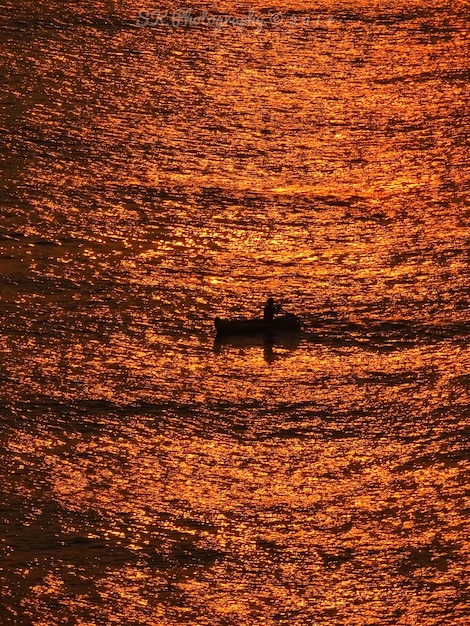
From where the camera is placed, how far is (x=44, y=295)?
5028 cm

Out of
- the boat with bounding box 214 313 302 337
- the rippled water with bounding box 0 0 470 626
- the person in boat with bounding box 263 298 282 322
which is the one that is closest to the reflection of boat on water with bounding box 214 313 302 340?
the boat with bounding box 214 313 302 337

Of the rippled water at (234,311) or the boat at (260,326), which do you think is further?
the boat at (260,326)

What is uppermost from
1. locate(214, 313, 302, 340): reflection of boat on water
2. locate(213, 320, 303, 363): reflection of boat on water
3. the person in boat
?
the person in boat

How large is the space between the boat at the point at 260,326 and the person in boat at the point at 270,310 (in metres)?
0.13

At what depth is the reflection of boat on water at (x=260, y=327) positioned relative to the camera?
48.3 meters

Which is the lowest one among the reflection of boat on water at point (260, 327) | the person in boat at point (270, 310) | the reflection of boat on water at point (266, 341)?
the reflection of boat on water at point (266, 341)

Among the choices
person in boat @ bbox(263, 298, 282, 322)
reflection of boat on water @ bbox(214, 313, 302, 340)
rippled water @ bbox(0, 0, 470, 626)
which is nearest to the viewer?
rippled water @ bbox(0, 0, 470, 626)

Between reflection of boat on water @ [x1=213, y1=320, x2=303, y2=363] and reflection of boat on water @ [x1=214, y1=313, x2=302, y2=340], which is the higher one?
reflection of boat on water @ [x1=214, y1=313, x2=302, y2=340]

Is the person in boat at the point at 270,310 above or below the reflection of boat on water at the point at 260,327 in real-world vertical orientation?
above

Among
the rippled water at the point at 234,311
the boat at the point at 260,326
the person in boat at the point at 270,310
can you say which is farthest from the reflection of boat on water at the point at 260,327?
the rippled water at the point at 234,311

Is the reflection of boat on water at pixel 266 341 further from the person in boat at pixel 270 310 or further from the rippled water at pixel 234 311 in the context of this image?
the person in boat at pixel 270 310

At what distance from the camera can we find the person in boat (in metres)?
47.8

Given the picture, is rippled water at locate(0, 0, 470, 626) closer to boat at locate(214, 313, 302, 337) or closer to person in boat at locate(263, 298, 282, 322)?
boat at locate(214, 313, 302, 337)

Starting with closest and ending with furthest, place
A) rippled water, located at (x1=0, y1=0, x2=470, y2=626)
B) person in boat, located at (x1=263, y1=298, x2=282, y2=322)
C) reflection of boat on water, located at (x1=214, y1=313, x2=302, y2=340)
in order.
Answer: rippled water, located at (x1=0, y1=0, x2=470, y2=626)
person in boat, located at (x1=263, y1=298, x2=282, y2=322)
reflection of boat on water, located at (x1=214, y1=313, x2=302, y2=340)
